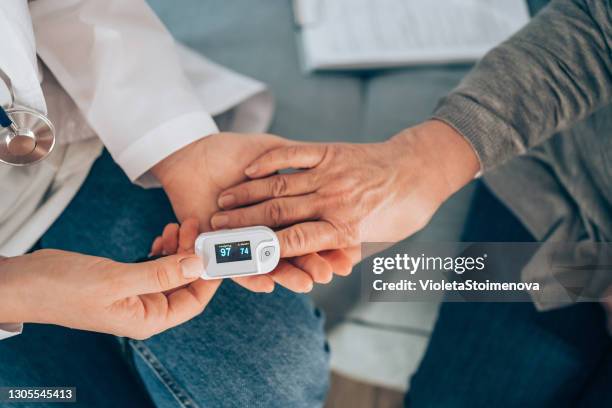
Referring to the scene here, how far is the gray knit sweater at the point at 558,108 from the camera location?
75 cm

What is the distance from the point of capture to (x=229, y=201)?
0.78 metres

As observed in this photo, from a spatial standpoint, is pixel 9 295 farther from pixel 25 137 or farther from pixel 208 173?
pixel 208 173

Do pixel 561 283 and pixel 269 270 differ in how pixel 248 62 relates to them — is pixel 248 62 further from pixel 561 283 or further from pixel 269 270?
pixel 561 283

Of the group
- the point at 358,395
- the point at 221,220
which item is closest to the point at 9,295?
the point at 221,220

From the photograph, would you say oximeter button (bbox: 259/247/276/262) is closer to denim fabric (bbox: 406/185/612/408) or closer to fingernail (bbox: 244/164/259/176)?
fingernail (bbox: 244/164/259/176)

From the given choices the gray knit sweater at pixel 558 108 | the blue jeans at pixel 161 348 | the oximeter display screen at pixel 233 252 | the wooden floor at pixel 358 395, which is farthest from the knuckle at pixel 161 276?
the wooden floor at pixel 358 395

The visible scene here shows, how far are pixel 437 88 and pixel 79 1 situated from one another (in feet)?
2.32

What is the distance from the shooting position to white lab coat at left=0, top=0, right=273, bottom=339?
2.45 ft

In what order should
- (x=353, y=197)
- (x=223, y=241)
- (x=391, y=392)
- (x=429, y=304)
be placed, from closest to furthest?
(x=223, y=241) < (x=353, y=197) < (x=429, y=304) < (x=391, y=392)

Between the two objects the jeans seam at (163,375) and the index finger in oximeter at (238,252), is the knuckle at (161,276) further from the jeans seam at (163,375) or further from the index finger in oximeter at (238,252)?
the jeans seam at (163,375)

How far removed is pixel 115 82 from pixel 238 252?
0.33 m

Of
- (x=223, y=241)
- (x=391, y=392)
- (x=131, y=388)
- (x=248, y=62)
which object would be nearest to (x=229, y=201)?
(x=223, y=241)

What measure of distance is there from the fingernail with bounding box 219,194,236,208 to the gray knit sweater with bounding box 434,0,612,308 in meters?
0.36

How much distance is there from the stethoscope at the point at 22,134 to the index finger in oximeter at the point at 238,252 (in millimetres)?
235
